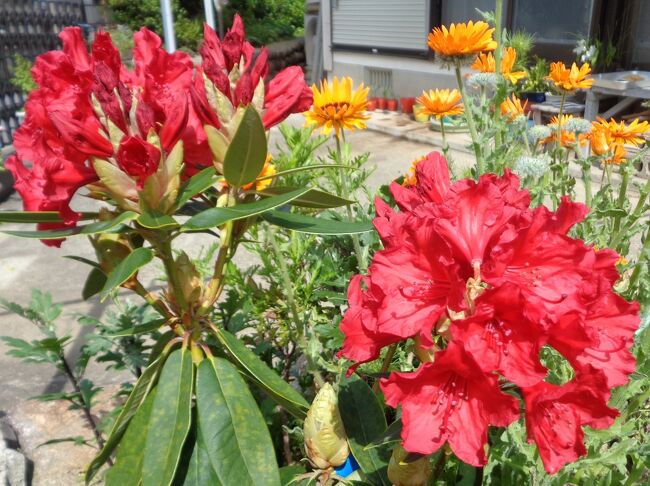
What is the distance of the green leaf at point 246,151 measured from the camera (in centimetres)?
94

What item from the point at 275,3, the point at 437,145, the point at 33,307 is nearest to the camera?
the point at 33,307

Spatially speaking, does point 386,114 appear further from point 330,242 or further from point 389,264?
point 389,264

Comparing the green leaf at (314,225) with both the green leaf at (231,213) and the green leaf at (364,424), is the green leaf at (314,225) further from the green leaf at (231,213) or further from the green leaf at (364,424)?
the green leaf at (364,424)

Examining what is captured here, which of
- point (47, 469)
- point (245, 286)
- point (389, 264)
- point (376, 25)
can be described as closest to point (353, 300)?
point (389, 264)

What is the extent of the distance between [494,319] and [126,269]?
57 centimetres

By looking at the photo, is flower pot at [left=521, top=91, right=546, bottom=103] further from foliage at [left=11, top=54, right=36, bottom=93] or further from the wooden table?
foliage at [left=11, top=54, right=36, bottom=93]

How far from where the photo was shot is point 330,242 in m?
2.24

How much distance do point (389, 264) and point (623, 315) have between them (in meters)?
0.33

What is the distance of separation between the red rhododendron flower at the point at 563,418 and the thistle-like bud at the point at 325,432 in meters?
0.39

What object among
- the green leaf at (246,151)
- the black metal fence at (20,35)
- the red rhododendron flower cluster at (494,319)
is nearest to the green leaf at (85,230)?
the green leaf at (246,151)

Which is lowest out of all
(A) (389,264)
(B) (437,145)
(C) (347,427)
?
(B) (437,145)

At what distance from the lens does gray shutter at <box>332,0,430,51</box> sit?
9.94 meters

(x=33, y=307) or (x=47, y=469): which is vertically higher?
(x=33, y=307)

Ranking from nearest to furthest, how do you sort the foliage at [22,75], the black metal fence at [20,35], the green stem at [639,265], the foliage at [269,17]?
the green stem at [639,265] → the foliage at [22,75] → the black metal fence at [20,35] → the foliage at [269,17]
